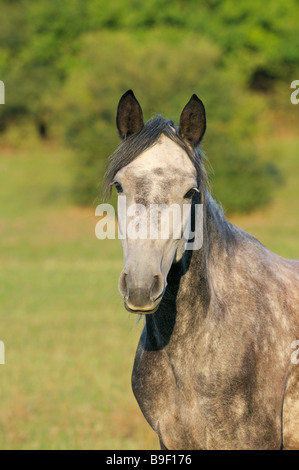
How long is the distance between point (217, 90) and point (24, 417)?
1308 inches

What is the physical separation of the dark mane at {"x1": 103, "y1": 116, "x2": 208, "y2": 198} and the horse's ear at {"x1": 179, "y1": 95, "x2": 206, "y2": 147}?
0.05 metres

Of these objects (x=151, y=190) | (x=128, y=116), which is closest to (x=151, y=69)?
(x=128, y=116)

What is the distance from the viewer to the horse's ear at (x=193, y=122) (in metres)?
4.05

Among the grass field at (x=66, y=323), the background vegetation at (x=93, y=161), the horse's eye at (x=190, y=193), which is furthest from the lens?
the background vegetation at (x=93, y=161)

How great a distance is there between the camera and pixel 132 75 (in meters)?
42.1

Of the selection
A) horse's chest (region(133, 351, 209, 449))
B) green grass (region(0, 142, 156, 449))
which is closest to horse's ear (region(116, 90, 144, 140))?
green grass (region(0, 142, 156, 449))

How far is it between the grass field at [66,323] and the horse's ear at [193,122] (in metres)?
1.10

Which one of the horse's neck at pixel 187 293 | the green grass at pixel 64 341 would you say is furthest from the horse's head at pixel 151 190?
the green grass at pixel 64 341

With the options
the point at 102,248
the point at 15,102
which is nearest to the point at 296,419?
the point at 102,248

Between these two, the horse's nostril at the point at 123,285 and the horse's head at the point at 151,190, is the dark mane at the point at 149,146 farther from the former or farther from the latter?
the horse's nostril at the point at 123,285

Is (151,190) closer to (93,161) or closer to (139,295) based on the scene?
(139,295)

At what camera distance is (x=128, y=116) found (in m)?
4.14

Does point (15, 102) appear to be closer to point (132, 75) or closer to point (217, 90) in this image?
point (132, 75)
